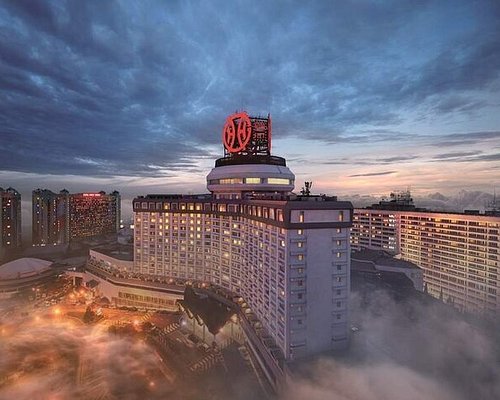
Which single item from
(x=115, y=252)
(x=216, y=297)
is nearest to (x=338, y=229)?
(x=216, y=297)

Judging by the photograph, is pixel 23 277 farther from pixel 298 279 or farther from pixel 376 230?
pixel 376 230

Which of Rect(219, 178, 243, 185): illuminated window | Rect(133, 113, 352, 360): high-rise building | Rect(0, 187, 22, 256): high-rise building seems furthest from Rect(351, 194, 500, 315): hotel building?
Rect(0, 187, 22, 256): high-rise building

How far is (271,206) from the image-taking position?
6103cm

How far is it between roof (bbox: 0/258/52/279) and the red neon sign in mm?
94411

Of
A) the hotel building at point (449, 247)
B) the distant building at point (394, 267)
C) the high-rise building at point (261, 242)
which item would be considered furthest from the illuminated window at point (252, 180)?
the hotel building at point (449, 247)

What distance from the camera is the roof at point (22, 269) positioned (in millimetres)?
118144

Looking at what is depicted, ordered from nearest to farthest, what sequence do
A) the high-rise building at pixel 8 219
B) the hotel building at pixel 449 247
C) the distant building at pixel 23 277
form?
1. the hotel building at pixel 449 247
2. the distant building at pixel 23 277
3. the high-rise building at pixel 8 219

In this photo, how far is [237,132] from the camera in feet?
328

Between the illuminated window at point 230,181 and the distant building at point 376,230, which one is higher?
the illuminated window at point 230,181

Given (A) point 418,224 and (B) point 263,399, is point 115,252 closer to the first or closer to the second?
(B) point 263,399

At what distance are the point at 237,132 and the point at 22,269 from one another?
10243cm

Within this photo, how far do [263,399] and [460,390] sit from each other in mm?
29650

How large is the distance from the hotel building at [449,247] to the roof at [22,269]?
152m

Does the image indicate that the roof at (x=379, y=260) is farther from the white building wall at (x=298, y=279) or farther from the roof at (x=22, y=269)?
the roof at (x=22, y=269)
